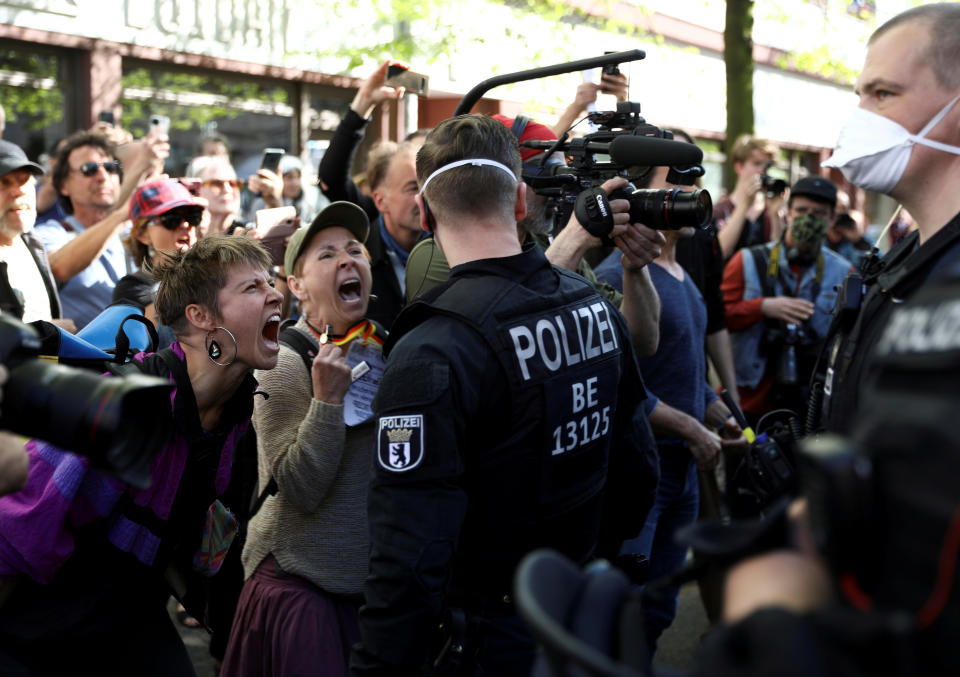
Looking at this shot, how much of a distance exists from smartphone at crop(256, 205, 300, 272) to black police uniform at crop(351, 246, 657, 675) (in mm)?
1959

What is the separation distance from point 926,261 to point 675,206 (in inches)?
41.4

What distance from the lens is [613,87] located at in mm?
4254

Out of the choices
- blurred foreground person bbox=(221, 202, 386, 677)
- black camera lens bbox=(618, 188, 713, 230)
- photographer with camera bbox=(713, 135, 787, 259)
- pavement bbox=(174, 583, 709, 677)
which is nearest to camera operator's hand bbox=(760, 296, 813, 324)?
photographer with camera bbox=(713, 135, 787, 259)

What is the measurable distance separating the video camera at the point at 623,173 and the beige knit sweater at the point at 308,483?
1.00 m

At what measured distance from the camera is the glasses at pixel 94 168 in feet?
18.7

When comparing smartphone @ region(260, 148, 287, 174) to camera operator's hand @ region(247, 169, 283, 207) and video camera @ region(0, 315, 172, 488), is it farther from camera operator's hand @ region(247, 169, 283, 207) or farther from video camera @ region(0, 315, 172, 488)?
video camera @ region(0, 315, 172, 488)

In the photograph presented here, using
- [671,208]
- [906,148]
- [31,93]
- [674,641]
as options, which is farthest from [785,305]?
[31,93]

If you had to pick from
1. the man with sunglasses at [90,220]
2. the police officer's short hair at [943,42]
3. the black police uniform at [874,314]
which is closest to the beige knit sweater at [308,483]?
the black police uniform at [874,314]

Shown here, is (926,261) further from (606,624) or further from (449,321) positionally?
(606,624)

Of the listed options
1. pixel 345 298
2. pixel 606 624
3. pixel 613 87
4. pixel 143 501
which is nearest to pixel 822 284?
pixel 613 87

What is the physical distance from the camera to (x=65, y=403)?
1.53m

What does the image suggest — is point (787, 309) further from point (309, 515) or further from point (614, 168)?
point (309, 515)

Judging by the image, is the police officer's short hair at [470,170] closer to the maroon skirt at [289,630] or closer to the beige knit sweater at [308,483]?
the beige knit sweater at [308,483]

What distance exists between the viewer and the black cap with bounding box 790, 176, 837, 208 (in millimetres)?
6102
